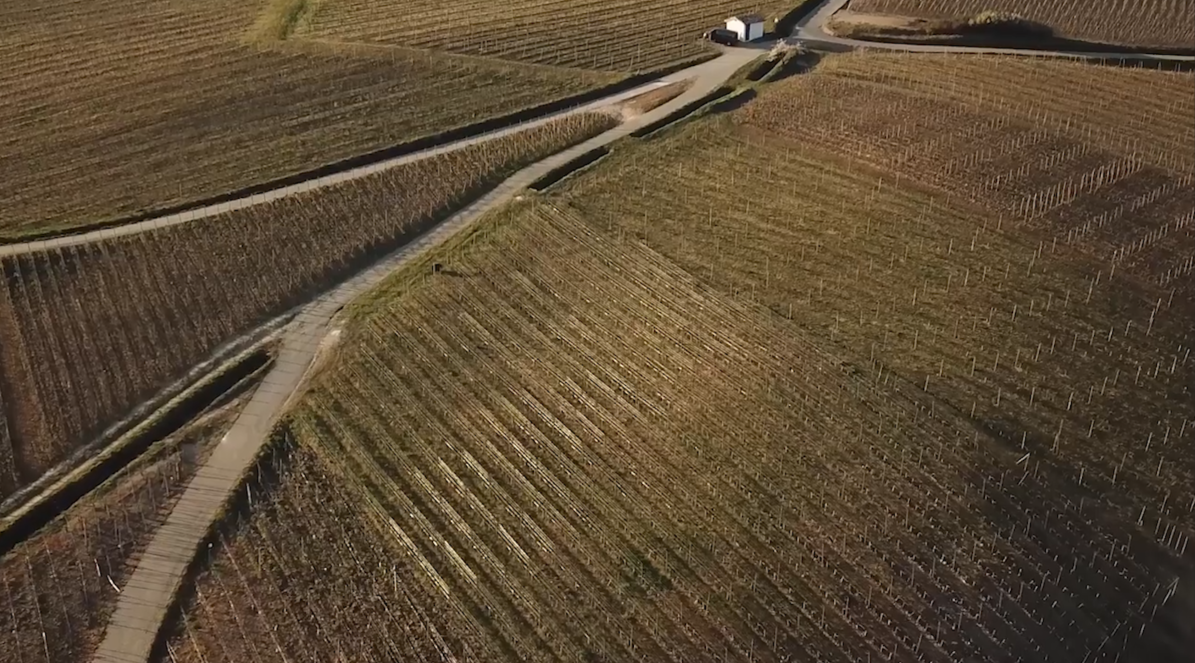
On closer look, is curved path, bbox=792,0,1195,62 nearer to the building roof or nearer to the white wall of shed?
the building roof

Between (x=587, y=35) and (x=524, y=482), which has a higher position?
(x=587, y=35)

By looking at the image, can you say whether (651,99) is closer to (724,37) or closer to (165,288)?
(724,37)

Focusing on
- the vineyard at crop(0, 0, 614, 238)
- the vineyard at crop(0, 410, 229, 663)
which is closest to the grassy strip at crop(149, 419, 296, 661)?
the vineyard at crop(0, 410, 229, 663)

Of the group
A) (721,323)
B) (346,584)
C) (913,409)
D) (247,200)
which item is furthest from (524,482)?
(247,200)

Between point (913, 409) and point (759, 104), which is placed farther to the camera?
point (759, 104)

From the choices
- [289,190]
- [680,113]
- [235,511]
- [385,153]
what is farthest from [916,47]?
[235,511]

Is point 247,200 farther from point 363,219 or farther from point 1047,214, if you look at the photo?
point 1047,214
